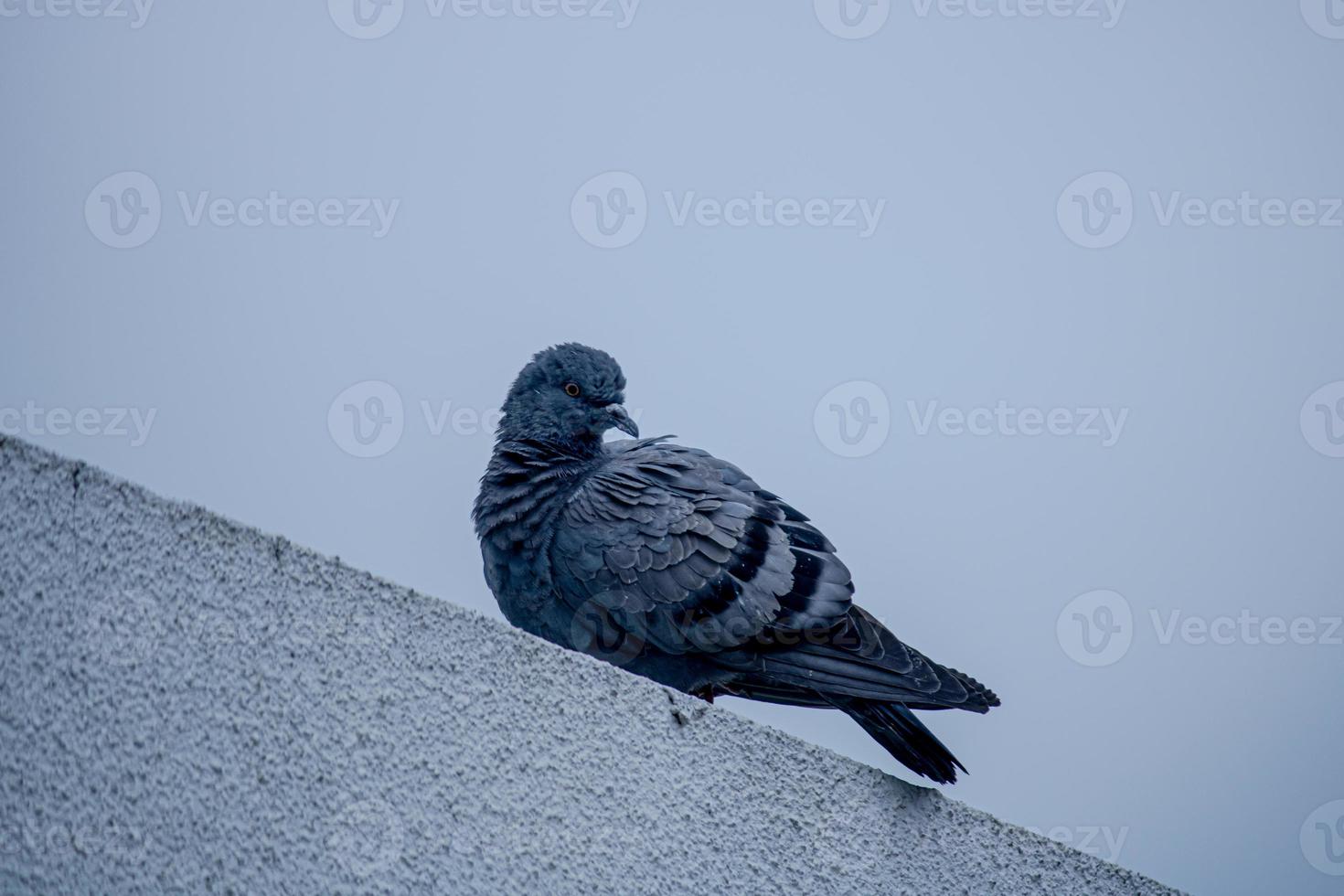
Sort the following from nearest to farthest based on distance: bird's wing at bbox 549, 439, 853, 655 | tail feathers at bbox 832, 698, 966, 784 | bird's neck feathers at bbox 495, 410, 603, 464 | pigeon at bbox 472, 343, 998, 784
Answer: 1. tail feathers at bbox 832, 698, 966, 784
2. pigeon at bbox 472, 343, 998, 784
3. bird's wing at bbox 549, 439, 853, 655
4. bird's neck feathers at bbox 495, 410, 603, 464

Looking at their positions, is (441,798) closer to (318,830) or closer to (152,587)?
(318,830)

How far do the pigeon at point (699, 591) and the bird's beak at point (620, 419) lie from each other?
0.24m

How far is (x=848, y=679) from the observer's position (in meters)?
4.39

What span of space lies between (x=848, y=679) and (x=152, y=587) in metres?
2.59

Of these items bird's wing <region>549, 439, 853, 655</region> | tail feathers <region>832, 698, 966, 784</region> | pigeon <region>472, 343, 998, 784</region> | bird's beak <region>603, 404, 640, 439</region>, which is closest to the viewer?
tail feathers <region>832, 698, 966, 784</region>

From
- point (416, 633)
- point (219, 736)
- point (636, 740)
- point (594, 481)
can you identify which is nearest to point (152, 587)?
point (219, 736)

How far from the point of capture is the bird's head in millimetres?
5219
